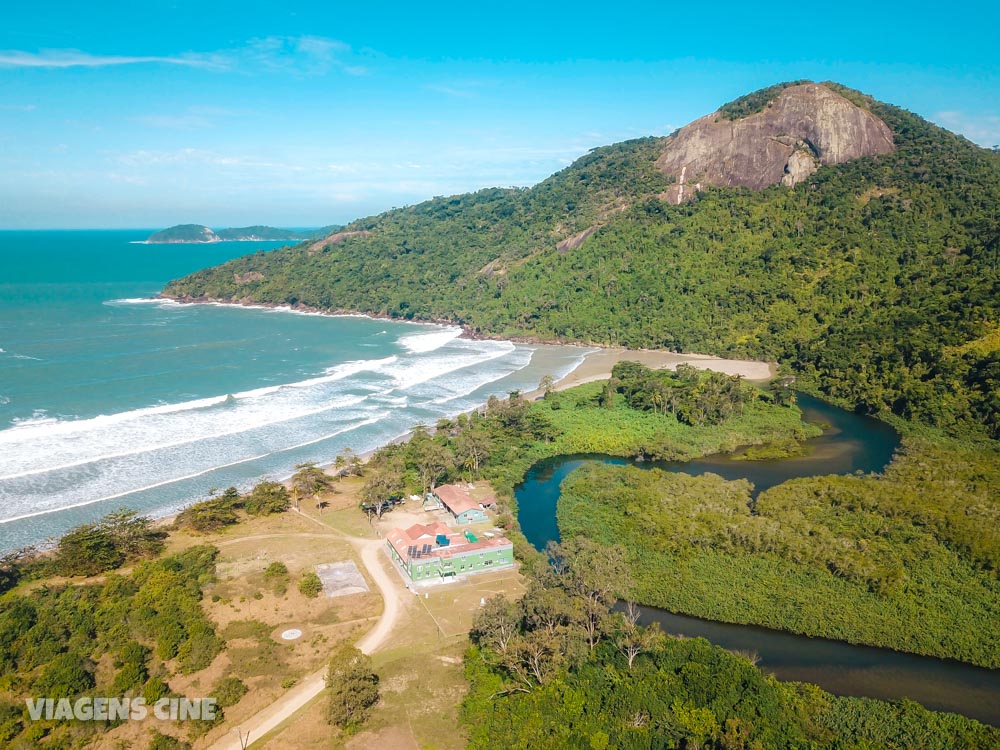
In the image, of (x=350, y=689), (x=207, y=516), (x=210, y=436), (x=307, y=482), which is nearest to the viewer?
(x=350, y=689)

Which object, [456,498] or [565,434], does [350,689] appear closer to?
[456,498]

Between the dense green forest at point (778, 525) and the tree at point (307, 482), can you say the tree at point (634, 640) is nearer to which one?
the dense green forest at point (778, 525)

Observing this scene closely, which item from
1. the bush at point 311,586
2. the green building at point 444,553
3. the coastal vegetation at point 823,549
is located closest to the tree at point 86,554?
the bush at point 311,586

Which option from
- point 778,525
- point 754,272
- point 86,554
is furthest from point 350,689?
point 754,272

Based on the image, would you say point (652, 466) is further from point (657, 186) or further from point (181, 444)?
point (657, 186)

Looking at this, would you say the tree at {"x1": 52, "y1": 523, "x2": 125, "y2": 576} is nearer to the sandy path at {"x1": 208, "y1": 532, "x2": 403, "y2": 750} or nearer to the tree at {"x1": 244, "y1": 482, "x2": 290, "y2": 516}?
the sandy path at {"x1": 208, "y1": 532, "x2": 403, "y2": 750}
